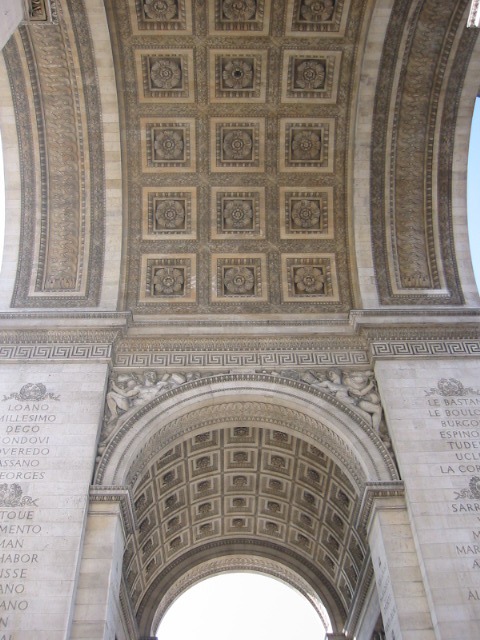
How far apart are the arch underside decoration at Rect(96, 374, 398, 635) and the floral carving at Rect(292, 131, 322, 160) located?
645cm

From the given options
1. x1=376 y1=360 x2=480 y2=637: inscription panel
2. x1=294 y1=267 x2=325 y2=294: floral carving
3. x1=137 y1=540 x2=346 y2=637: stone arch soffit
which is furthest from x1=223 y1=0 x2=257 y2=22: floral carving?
x1=137 y1=540 x2=346 y2=637: stone arch soffit

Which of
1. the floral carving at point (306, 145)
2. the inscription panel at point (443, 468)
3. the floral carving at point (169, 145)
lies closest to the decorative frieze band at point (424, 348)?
the inscription panel at point (443, 468)

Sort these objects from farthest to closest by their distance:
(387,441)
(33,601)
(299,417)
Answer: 1. (299,417)
2. (387,441)
3. (33,601)

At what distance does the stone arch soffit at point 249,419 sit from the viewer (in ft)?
45.1

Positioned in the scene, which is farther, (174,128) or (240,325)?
(174,128)

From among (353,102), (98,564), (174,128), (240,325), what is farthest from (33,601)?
(353,102)

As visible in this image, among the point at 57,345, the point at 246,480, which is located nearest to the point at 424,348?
the point at 246,480

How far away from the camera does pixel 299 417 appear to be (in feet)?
49.7

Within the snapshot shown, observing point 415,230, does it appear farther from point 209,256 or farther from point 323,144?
point 209,256

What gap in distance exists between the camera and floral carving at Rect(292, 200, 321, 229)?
18.3 meters

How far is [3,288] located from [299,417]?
7975mm

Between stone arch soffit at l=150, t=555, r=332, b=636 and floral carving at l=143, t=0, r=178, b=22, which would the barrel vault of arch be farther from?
stone arch soffit at l=150, t=555, r=332, b=636

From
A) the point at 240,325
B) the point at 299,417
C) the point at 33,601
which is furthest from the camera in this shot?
the point at 240,325

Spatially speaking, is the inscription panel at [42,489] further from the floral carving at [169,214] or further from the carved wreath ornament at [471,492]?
the carved wreath ornament at [471,492]
